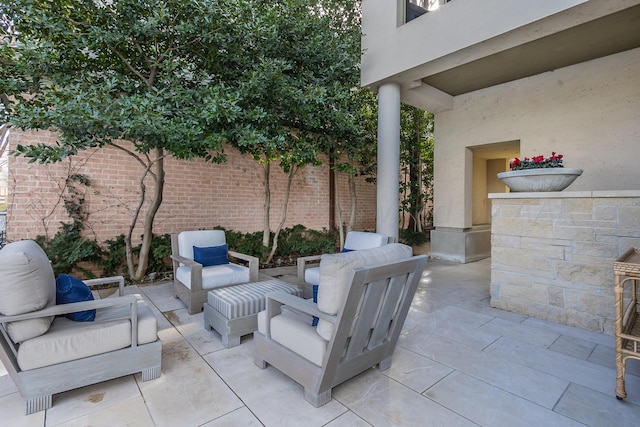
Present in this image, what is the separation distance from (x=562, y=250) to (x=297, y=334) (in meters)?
3.26

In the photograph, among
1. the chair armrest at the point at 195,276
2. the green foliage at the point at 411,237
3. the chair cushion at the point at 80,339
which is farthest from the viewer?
the green foliage at the point at 411,237

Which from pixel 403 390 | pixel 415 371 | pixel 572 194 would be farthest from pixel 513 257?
pixel 403 390

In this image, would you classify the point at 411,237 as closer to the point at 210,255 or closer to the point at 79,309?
the point at 210,255

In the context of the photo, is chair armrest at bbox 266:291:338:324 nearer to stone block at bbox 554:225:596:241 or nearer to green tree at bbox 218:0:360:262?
green tree at bbox 218:0:360:262

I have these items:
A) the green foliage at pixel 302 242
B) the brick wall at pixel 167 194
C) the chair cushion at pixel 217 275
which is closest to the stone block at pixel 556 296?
the chair cushion at pixel 217 275

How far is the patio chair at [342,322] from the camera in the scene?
1.90 m

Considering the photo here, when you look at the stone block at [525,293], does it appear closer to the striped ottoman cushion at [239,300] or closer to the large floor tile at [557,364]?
the large floor tile at [557,364]

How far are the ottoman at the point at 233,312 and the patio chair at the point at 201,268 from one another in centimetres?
54

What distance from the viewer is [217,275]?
380cm

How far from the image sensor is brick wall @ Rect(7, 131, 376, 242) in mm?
4477

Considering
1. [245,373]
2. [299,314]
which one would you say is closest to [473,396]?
[299,314]

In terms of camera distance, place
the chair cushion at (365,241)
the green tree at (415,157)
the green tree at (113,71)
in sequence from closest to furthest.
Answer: the green tree at (113,71) → the chair cushion at (365,241) → the green tree at (415,157)

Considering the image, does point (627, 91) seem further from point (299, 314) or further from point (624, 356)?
point (299, 314)

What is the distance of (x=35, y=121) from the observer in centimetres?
341
